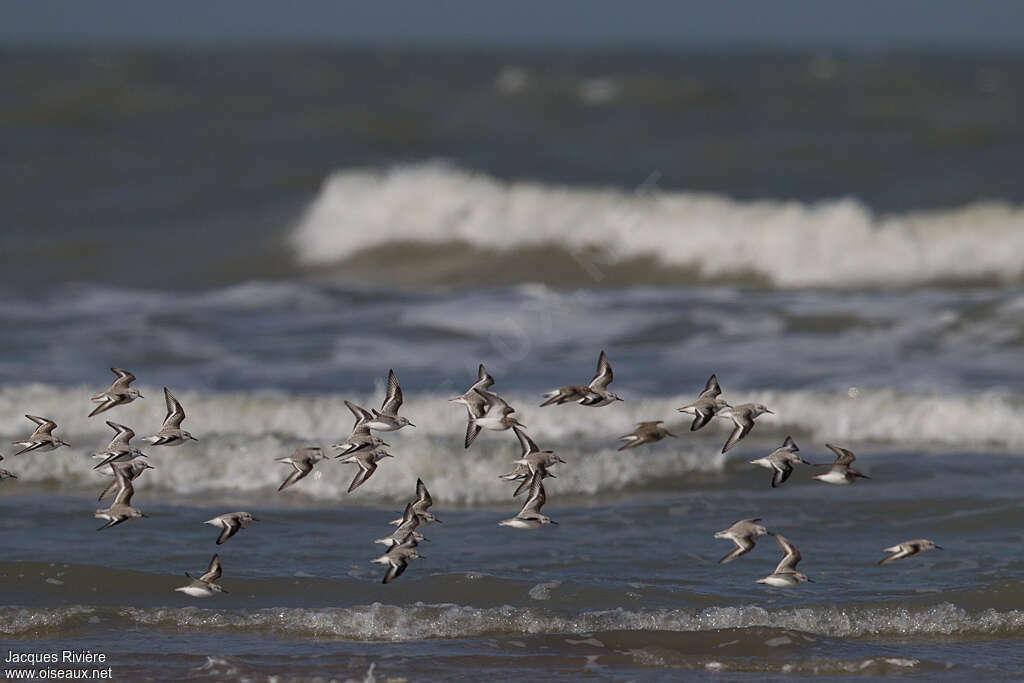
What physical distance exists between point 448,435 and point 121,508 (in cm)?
437

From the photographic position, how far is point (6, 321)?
16.9 metres

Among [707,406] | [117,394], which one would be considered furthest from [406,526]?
[117,394]

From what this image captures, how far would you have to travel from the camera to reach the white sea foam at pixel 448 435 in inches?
408

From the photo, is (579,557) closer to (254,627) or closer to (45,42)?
(254,627)

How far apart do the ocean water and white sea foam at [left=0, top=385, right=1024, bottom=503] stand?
1.3 inches

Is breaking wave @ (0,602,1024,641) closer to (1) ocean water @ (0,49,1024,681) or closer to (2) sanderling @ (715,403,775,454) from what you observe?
(1) ocean water @ (0,49,1024,681)

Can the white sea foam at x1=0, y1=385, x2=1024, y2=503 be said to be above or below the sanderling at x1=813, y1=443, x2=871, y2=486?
A: above

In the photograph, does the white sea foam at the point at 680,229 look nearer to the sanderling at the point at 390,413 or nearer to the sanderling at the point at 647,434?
the sanderling at the point at 647,434

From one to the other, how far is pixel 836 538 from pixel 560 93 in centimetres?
3254

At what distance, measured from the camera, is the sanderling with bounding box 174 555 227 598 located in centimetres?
699

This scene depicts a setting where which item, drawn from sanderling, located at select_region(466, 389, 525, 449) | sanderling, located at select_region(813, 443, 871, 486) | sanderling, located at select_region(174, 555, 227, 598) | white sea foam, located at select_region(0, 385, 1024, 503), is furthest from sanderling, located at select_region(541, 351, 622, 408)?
white sea foam, located at select_region(0, 385, 1024, 503)

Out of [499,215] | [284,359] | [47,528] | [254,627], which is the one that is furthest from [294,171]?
[254,627]

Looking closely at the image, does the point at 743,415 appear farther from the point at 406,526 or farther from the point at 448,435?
the point at 448,435

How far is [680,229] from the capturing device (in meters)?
22.9
